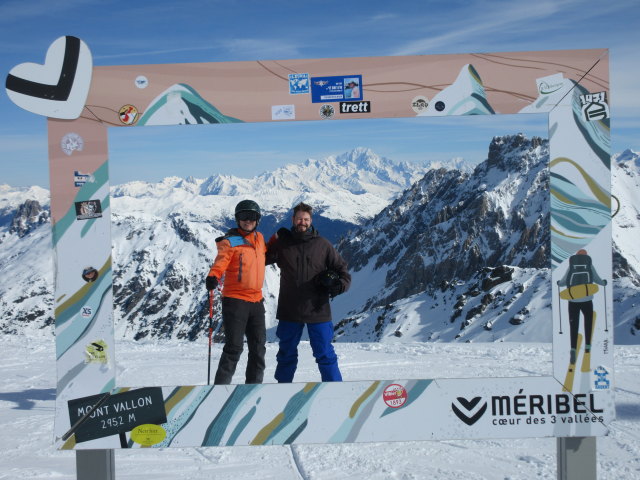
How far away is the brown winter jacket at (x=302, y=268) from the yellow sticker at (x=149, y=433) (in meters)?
1.39

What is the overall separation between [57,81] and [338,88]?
2017 millimetres

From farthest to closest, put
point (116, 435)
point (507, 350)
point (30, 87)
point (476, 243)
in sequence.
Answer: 1. point (476, 243)
2. point (507, 350)
3. point (116, 435)
4. point (30, 87)

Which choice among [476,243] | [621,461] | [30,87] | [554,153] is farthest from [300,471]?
[476,243]

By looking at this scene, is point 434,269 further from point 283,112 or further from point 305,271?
point 283,112

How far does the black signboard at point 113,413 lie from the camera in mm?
3844

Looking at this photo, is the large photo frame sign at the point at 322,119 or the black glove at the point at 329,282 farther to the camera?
the black glove at the point at 329,282

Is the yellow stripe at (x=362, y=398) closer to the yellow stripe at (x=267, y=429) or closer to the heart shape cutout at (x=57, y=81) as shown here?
the yellow stripe at (x=267, y=429)

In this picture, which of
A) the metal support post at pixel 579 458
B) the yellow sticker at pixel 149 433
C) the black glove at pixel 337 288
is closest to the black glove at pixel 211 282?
the black glove at pixel 337 288

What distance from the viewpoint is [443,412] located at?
12.8 ft

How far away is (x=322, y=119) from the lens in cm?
381

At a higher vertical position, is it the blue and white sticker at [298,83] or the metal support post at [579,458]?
the blue and white sticker at [298,83]

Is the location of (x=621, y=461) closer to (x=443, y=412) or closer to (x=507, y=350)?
(x=443, y=412)

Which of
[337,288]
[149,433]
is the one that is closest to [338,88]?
[337,288]

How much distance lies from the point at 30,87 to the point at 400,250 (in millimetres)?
174319
